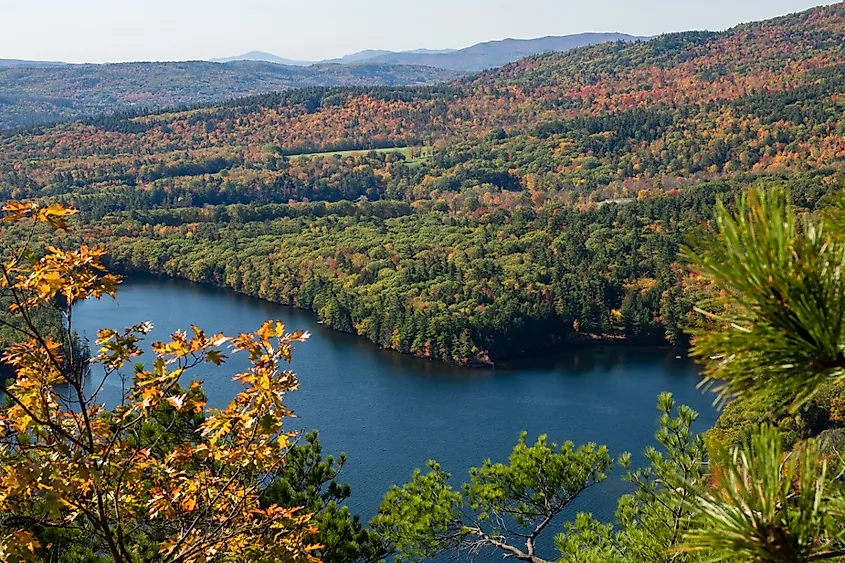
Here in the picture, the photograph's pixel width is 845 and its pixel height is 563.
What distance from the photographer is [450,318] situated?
26562 mm

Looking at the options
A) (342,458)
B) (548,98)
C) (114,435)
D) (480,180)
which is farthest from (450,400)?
(548,98)

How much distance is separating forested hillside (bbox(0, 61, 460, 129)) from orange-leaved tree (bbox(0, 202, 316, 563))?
368 feet

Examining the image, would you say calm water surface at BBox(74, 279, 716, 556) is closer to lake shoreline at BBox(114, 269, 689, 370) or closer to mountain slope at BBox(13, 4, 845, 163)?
lake shoreline at BBox(114, 269, 689, 370)

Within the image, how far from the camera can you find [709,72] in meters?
73.1

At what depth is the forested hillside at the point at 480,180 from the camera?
93.7 feet

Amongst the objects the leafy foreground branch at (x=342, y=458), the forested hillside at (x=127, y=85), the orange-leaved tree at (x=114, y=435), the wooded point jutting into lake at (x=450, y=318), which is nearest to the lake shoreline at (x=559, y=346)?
the wooded point jutting into lake at (x=450, y=318)

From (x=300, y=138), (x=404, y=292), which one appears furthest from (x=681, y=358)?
(x=300, y=138)

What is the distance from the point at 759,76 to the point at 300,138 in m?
39.0

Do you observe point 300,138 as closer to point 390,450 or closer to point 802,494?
point 390,450

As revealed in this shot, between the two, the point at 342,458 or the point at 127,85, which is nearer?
the point at 342,458

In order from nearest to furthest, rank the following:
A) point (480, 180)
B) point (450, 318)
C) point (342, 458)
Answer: point (342, 458)
point (450, 318)
point (480, 180)

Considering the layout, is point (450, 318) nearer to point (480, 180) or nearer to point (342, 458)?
point (342, 458)

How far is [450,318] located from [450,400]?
18.1 feet

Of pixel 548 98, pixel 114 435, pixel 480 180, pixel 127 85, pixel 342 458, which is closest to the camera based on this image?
pixel 114 435
